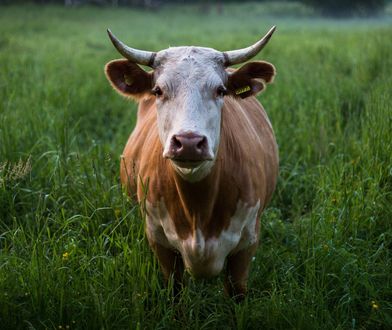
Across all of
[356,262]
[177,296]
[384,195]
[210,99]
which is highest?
[210,99]

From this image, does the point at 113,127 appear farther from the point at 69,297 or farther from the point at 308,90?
the point at 69,297

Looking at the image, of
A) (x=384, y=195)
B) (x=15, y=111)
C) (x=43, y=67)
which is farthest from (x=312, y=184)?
(x=43, y=67)

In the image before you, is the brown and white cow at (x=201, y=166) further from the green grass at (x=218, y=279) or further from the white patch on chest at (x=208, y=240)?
the green grass at (x=218, y=279)

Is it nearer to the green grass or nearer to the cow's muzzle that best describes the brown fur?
the green grass

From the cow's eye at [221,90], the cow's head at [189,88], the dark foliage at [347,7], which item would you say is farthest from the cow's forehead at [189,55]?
the dark foliage at [347,7]

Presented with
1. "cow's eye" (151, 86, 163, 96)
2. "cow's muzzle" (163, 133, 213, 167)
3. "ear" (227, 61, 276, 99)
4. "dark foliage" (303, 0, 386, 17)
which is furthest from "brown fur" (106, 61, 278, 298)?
"dark foliage" (303, 0, 386, 17)

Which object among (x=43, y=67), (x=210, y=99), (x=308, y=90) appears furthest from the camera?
(x=43, y=67)

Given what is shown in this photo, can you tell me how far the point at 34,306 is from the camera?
116 inches

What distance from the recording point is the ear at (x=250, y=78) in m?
3.20

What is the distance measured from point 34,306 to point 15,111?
310cm

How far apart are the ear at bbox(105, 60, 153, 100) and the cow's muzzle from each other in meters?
0.81

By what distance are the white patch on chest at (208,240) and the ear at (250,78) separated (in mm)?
637

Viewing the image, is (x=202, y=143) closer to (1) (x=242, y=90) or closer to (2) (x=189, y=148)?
(2) (x=189, y=148)

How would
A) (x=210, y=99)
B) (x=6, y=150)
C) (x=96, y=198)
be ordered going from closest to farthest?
(x=210, y=99), (x=96, y=198), (x=6, y=150)
